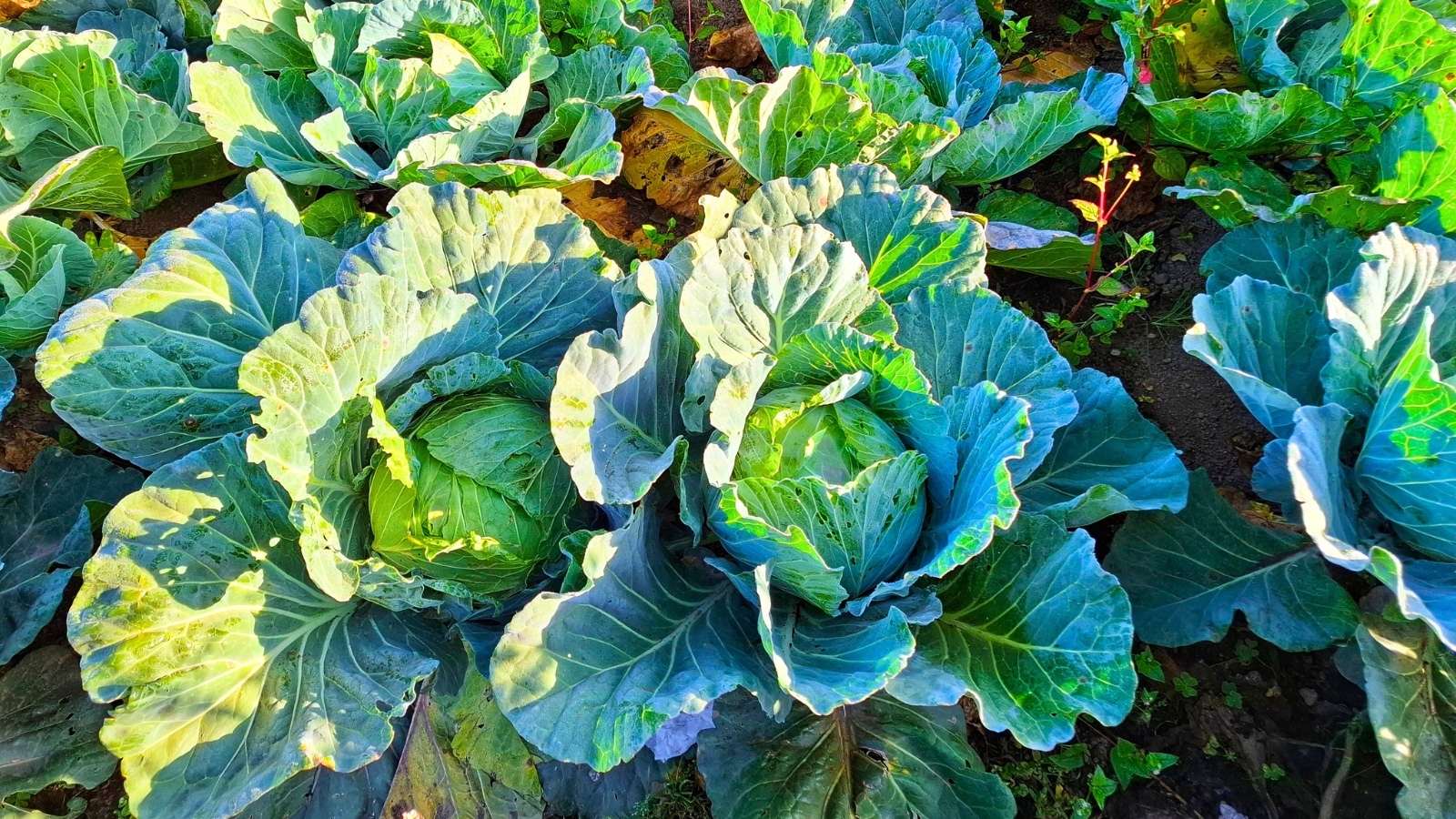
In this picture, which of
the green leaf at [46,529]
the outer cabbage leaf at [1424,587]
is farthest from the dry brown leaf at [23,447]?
the outer cabbage leaf at [1424,587]

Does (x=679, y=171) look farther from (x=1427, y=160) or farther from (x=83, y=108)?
(x=1427, y=160)

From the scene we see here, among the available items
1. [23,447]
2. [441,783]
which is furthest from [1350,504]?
[23,447]

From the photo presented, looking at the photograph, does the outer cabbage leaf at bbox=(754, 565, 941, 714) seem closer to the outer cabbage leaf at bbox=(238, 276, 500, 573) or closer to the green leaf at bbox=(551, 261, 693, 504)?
the green leaf at bbox=(551, 261, 693, 504)

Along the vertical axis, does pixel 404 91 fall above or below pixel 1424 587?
above

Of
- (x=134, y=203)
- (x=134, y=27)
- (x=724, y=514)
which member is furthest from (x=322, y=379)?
(x=134, y=27)

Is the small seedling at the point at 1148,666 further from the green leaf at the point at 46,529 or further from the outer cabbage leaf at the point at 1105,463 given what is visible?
the green leaf at the point at 46,529

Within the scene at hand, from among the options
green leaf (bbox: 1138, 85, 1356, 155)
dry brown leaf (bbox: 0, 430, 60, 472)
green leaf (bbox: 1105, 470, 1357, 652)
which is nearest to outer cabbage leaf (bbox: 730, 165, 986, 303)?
green leaf (bbox: 1105, 470, 1357, 652)
